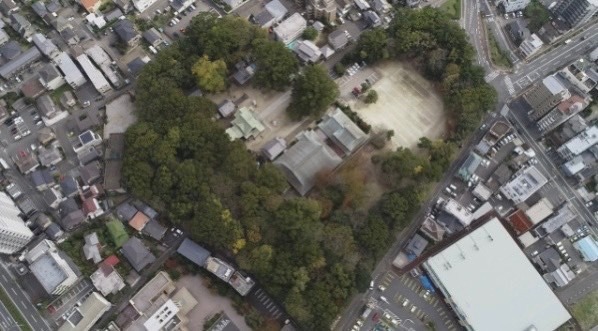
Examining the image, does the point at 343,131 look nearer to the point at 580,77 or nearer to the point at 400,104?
the point at 400,104

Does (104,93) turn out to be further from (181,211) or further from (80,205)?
(181,211)

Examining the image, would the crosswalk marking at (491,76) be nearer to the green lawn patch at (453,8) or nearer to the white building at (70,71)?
the green lawn patch at (453,8)

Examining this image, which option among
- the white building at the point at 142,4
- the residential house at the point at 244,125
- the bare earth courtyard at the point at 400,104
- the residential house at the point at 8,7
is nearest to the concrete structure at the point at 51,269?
the residential house at the point at 244,125

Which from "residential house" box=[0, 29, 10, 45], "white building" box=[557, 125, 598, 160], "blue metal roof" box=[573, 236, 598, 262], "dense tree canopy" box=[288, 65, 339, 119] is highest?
"residential house" box=[0, 29, 10, 45]

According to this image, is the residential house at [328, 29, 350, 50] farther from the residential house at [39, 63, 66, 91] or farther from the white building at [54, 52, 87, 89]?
the residential house at [39, 63, 66, 91]

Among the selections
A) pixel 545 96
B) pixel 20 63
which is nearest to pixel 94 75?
pixel 20 63

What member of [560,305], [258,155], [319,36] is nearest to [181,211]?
[258,155]

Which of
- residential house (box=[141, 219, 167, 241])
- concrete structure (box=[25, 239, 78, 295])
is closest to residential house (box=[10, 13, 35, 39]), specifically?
concrete structure (box=[25, 239, 78, 295])
